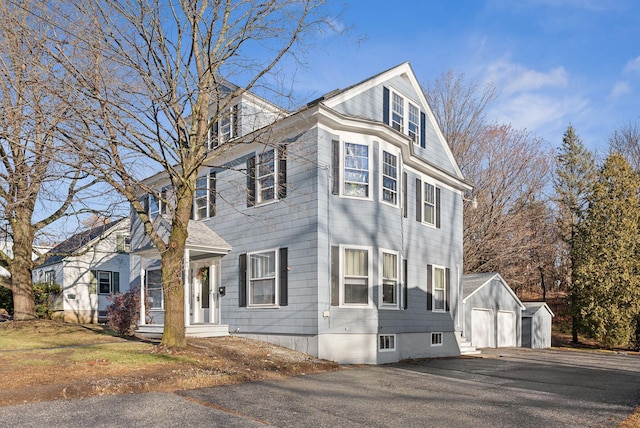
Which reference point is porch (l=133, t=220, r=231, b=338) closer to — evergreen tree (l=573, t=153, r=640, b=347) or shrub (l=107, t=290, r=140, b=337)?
shrub (l=107, t=290, r=140, b=337)

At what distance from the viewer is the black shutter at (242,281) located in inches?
607

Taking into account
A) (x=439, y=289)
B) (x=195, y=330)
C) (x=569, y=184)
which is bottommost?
(x=195, y=330)

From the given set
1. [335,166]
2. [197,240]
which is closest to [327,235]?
[335,166]

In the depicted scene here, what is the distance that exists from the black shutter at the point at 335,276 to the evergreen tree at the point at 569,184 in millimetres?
21665

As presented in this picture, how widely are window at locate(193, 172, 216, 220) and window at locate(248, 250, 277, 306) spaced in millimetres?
2897

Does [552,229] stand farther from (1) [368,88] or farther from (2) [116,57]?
(2) [116,57]

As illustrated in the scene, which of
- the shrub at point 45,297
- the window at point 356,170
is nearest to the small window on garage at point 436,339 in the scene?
the window at point 356,170

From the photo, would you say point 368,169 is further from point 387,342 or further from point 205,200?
point 205,200

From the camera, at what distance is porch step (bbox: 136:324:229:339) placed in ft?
48.5

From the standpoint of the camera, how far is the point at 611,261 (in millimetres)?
25672

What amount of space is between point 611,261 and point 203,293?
19.8 m

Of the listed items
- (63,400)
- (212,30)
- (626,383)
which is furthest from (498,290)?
(63,400)


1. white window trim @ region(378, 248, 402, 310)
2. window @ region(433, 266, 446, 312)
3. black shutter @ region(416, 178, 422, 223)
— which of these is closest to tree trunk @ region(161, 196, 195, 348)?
white window trim @ region(378, 248, 402, 310)

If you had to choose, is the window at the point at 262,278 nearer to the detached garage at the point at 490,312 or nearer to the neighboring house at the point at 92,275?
the detached garage at the point at 490,312
